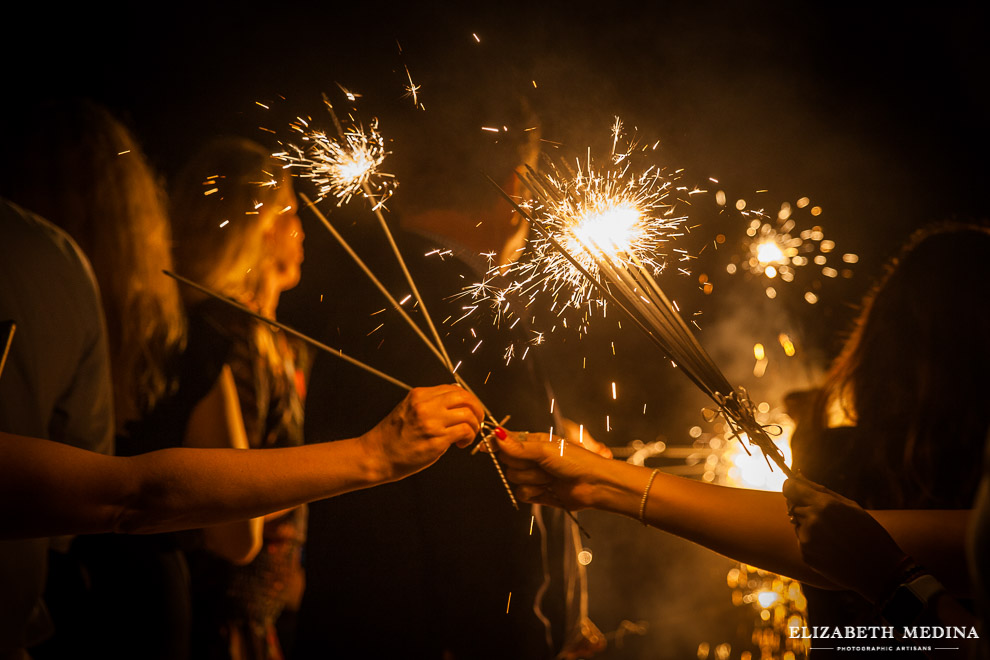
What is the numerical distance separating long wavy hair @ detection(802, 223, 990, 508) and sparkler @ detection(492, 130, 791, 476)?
280 millimetres

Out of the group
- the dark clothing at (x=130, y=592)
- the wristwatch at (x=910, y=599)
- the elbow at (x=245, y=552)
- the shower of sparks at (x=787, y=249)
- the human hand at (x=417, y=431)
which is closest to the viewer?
the wristwatch at (x=910, y=599)

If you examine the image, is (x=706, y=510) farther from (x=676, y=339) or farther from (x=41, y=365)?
(x=41, y=365)

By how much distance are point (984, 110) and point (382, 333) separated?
2.03 meters

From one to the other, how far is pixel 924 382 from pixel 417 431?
3.48 feet

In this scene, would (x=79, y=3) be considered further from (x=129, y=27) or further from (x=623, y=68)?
(x=623, y=68)

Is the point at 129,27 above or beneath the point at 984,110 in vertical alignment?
beneath

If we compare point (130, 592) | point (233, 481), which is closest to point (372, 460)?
point (233, 481)

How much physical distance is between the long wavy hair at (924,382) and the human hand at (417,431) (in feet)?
2.85

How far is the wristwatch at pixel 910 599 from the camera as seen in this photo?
0.92 metres

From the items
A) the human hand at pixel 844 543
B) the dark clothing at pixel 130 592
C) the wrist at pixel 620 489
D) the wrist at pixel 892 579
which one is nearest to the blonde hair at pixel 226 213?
the dark clothing at pixel 130 592

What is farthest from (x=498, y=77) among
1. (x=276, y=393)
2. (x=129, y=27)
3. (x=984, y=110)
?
(x=984, y=110)

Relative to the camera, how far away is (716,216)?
6.80 feet

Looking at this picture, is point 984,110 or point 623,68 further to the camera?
point 984,110

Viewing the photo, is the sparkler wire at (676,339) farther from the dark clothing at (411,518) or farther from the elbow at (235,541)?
the elbow at (235,541)
